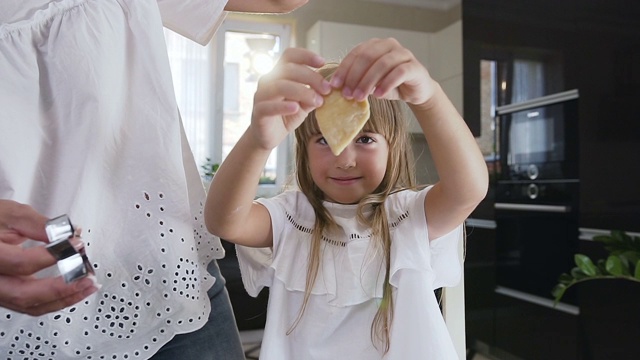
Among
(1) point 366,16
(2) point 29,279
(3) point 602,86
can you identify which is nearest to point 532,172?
(3) point 602,86

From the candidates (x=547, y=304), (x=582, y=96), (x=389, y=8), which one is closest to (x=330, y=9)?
(x=389, y=8)

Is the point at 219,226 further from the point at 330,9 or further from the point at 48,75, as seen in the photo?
the point at 330,9

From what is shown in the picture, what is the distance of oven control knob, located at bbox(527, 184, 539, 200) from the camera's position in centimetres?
257

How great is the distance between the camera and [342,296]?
837 millimetres

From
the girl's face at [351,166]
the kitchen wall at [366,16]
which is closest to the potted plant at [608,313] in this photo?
the girl's face at [351,166]

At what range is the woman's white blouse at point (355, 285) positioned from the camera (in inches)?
31.4

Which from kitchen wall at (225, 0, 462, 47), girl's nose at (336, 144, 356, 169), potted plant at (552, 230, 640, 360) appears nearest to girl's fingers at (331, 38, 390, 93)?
girl's nose at (336, 144, 356, 169)

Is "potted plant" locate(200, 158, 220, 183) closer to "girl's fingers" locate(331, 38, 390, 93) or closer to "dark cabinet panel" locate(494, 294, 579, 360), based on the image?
"dark cabinet panel" locate(494, 294, 579, 360)

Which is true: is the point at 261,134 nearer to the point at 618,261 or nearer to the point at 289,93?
the point at 289,93

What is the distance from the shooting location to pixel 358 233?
2.84ft

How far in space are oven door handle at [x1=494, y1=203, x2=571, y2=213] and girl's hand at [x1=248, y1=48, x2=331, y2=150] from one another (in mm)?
2038

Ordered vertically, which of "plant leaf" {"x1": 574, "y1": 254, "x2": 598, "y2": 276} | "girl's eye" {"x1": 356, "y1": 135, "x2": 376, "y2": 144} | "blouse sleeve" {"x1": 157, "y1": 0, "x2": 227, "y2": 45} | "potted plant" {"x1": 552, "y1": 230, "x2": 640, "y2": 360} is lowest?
"potted plant" {"x1": 552, "y1": 230, "x2": 640, "y2": 360}

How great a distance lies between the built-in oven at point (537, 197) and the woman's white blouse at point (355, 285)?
1703 mm

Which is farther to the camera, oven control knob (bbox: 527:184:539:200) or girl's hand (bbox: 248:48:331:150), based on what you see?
oven control knob (bbox: 527:184:539:200)
